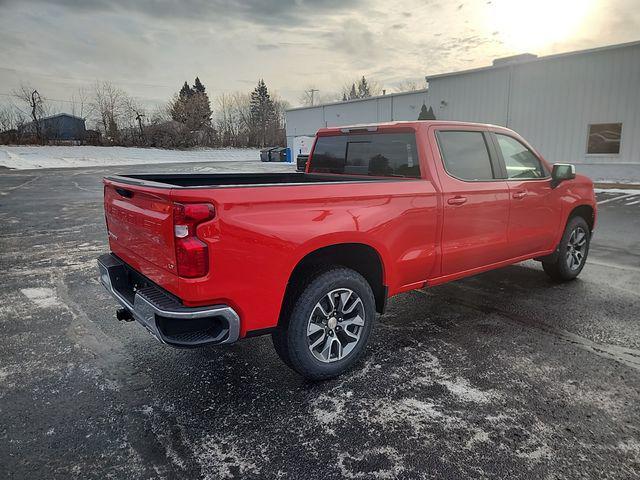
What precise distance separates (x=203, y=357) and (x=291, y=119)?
1715 inches

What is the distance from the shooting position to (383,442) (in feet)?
8.42

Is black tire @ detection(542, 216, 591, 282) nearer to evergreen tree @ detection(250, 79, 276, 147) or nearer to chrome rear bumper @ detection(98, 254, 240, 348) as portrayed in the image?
chrome rear bumper @ detection(98, 254, 240, 348)

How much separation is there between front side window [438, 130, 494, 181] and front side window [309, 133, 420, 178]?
0.31 metres

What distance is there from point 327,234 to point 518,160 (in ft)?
9.45

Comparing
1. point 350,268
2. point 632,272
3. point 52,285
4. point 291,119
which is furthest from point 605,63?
point 291,119

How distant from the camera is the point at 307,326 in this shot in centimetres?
305

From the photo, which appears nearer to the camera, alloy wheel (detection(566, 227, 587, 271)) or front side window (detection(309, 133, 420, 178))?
front side window (detection(309, 133, 420, 178))

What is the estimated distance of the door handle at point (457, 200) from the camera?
383cm

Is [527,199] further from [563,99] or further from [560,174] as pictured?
[563,99]

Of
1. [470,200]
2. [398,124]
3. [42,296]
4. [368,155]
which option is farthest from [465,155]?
[42,296]

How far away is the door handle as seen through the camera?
3829 mm

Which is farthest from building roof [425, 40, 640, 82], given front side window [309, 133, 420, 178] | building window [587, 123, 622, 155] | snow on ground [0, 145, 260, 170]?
snow on ground [0, 145, 260, 170]

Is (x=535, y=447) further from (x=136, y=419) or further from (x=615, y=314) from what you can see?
(x=615, y=314)

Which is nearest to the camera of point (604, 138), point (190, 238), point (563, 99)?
point (190, 238)
